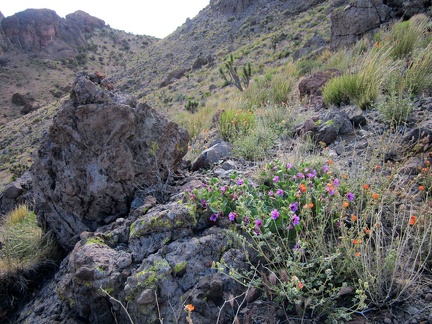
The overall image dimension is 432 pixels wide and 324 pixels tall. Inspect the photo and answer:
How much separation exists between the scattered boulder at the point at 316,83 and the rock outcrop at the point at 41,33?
2499 inches

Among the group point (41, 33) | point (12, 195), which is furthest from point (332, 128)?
point (41, 33)

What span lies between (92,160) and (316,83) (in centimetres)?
475

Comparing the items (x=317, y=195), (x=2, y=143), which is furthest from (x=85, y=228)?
(x=2, y=143)

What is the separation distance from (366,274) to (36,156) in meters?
3.57

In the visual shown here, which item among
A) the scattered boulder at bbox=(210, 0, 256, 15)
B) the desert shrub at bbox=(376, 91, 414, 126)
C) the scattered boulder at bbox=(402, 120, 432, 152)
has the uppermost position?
the scattered boulder at bbox=(210, 0, 256, 15)

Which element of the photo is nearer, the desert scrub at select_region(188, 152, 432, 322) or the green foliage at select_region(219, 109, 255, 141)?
the desert scrub at select_region(188, 152, 432, 322)

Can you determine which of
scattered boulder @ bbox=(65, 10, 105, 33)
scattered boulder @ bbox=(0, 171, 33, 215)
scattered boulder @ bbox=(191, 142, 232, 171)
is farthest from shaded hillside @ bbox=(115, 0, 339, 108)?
scattered boulder @ bbox=(65, 10, 105, 33)

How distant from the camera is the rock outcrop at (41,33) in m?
56.1

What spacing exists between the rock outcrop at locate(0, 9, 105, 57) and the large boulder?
212ft

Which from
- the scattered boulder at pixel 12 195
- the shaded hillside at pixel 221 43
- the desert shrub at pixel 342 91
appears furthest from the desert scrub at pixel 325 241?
the shaded hillside at pixel 221 43

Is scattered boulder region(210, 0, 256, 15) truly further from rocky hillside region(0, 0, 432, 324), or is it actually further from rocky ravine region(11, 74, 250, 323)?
rocky ravine region(11, 74, 250, 323)

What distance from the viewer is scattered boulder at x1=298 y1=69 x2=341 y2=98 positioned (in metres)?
5.95

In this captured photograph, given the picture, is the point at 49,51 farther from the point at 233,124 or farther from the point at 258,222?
the point at 258,222

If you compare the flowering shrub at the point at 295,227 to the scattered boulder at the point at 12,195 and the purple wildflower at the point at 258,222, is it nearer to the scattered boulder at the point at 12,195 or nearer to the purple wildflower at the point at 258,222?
the purple wildflower at the point at 258,222
